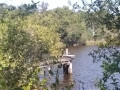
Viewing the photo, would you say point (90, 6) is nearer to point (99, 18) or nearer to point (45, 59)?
point (99, 18)

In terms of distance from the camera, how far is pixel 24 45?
1562cm

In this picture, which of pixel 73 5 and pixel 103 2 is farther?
pixel 73 5

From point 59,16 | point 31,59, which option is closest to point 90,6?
point 31,59

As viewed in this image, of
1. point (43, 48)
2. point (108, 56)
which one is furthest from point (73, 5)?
point (43, 48)

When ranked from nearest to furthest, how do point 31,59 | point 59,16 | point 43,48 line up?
1. point 31,59
2. point 43,48
3. point 59,16

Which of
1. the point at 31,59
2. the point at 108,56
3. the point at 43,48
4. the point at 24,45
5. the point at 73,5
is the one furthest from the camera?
the point at 43,48

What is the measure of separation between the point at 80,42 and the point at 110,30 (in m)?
76.1

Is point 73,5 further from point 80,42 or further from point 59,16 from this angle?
point 59,16

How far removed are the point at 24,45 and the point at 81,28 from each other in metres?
65.0

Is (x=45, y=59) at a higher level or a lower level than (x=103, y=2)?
lower

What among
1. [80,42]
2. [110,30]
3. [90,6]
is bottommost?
[80,42]

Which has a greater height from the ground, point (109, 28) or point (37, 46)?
point (109, 28)

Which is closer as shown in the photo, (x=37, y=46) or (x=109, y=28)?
(x=109, y=28)

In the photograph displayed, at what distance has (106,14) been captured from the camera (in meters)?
5.61
